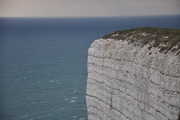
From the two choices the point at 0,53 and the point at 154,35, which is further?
the point at 0,53

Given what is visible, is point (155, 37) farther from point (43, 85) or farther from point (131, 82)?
point (43, 85)

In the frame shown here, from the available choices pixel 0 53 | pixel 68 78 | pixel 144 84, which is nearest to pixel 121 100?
pixel 144 84

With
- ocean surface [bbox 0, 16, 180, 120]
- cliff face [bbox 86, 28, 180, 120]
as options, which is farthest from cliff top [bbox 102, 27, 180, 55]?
ocean surface [bbox 0, 16, 180, 120]

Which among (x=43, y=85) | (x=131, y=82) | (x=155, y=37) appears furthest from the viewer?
(x=43, y=85)

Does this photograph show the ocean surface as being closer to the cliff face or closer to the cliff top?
the cliff face

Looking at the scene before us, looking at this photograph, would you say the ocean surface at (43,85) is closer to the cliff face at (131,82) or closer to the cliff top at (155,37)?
the cliff face at (131,82)

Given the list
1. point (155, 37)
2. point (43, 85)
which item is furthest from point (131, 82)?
point (43, 85)

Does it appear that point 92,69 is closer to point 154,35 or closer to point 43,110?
point 154,35
